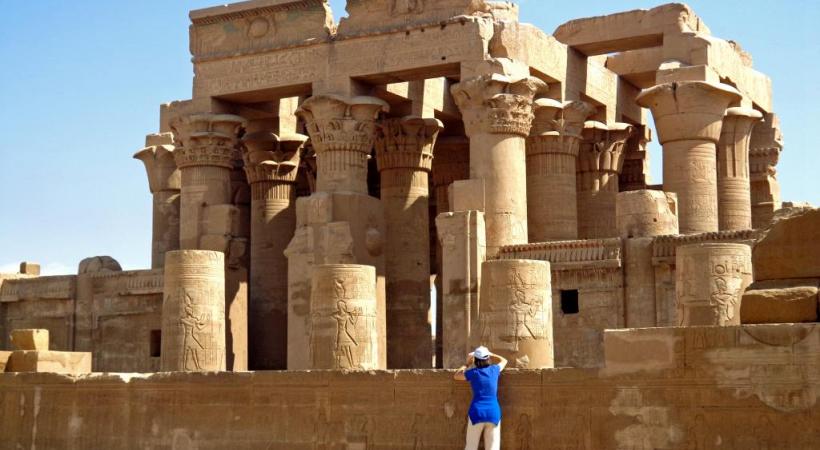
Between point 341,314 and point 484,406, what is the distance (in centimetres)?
586

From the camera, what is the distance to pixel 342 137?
74.0 ft

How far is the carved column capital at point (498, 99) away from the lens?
2102 cm

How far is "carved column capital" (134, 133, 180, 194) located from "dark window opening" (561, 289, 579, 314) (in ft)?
38.0

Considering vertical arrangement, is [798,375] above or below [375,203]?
below

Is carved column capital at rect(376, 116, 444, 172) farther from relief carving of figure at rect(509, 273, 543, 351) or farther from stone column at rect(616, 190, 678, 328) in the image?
relief carving of figure at rect(509, 273, 543, 351)

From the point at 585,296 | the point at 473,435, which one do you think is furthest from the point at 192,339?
the point at 473,435

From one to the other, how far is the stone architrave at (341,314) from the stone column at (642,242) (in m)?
4.69

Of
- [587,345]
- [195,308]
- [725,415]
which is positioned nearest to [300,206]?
[195,308]

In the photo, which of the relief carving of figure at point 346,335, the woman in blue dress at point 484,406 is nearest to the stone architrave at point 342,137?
the relief carving of figure at point 346,335

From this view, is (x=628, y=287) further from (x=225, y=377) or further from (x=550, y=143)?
(x=225, y=377)

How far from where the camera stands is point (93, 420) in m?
13.3

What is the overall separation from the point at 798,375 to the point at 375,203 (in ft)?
45.4

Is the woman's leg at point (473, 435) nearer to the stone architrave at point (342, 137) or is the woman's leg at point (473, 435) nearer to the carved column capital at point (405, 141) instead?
the stone architrave at point (342, 137)

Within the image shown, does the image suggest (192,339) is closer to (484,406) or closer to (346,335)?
(346,335)
